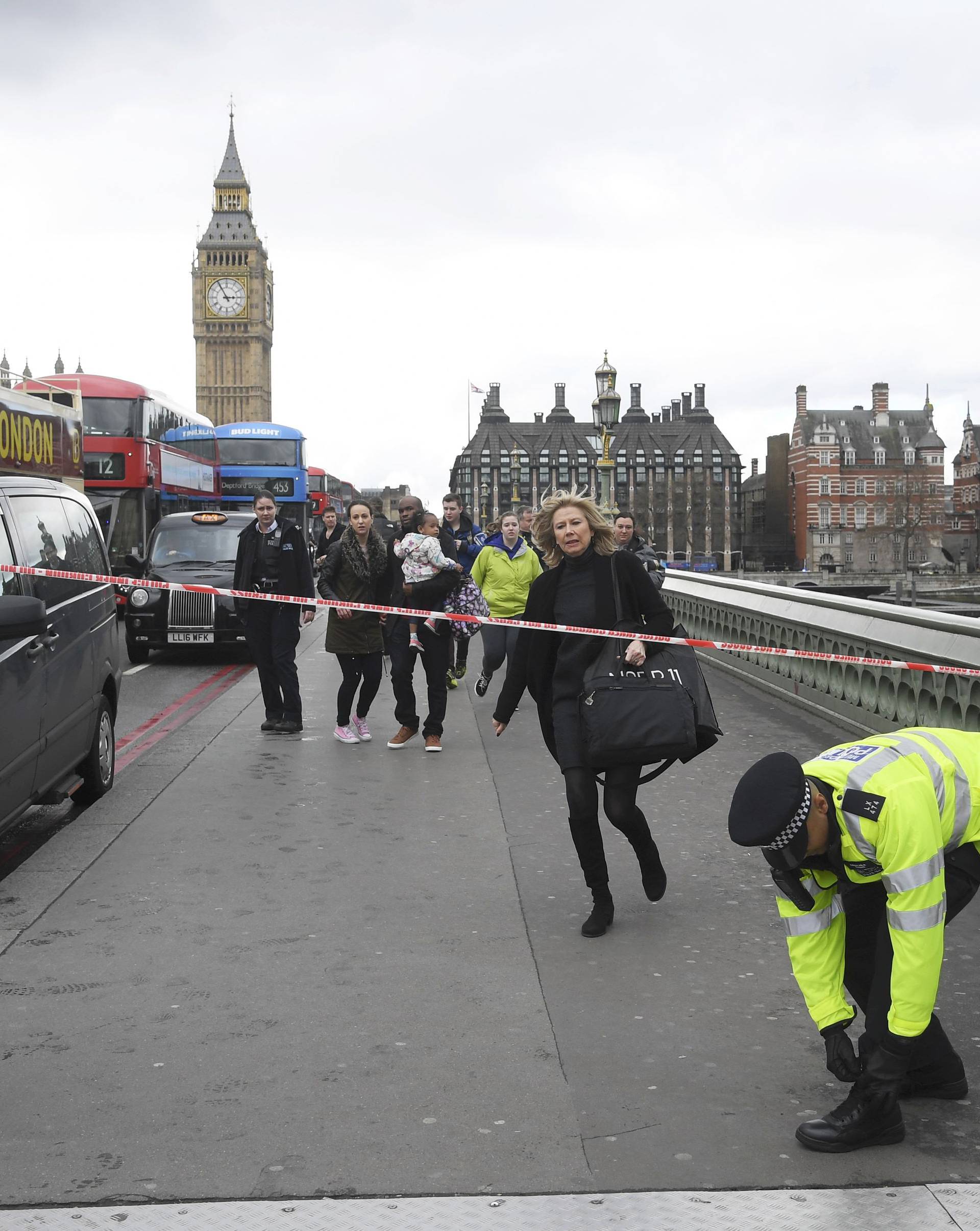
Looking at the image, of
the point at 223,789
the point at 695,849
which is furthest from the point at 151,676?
the point at 695,849

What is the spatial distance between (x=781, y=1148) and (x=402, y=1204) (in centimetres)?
98

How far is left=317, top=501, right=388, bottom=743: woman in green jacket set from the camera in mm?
10062

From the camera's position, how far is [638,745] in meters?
5.29

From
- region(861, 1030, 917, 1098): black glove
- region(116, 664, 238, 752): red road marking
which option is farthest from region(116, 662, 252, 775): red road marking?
region(861, 1030, 917, 1098): black glove

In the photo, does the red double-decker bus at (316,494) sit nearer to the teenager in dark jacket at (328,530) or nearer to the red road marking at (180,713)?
the teenager in dark jacket at (328,530)

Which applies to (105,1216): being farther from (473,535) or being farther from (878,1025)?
(473,535)

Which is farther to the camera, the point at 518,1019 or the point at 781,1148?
the point at 518,1019

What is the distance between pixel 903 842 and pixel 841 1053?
0.61 m

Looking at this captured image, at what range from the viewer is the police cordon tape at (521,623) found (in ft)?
18.2

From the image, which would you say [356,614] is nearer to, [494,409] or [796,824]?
[796,824]

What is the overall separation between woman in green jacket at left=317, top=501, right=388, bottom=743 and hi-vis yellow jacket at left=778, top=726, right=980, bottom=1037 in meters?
6.63

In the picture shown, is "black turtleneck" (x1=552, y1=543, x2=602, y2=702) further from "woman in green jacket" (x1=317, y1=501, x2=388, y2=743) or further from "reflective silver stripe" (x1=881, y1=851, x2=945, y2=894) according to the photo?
"woman in green jacket" (x1=317, y1=501, x2=388, y2=743)

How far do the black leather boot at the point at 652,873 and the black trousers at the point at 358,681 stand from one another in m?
4.66

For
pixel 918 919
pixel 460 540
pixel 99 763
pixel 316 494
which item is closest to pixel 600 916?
pixel 918 919
